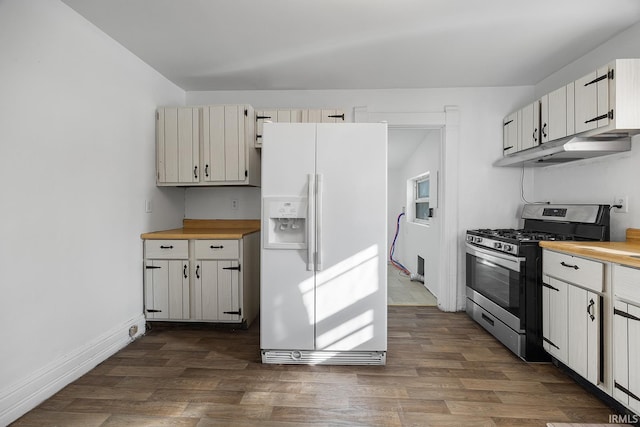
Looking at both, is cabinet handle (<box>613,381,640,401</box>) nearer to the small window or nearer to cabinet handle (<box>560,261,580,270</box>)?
cabinet handle (<box>560,261,580,270</box>)

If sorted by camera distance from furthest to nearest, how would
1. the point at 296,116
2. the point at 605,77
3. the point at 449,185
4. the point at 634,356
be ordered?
the point at 449,185 < the point at 296,116 < the point at 605,77 < the point at 634,356

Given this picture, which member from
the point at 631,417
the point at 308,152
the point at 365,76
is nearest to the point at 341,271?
the point at 308,152

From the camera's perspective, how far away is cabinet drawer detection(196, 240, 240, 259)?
9.71 feet

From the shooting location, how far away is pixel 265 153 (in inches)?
92.7

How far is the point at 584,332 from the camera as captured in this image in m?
1.97

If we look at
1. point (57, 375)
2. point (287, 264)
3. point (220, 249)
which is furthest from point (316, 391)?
point (57, 375)

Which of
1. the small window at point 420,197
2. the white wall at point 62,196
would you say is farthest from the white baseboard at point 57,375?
the small window at point 420,197

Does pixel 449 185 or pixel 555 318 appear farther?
pixel 449 185

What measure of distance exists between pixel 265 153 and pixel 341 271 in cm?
101

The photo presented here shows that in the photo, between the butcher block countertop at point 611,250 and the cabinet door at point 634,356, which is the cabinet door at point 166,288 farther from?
the cabinet door at point 634,356

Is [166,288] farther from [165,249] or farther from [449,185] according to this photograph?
[449,185]

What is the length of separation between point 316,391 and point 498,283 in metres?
1.78

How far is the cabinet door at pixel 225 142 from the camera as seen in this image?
3.17m

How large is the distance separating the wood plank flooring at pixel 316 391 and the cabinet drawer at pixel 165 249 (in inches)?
29.0
